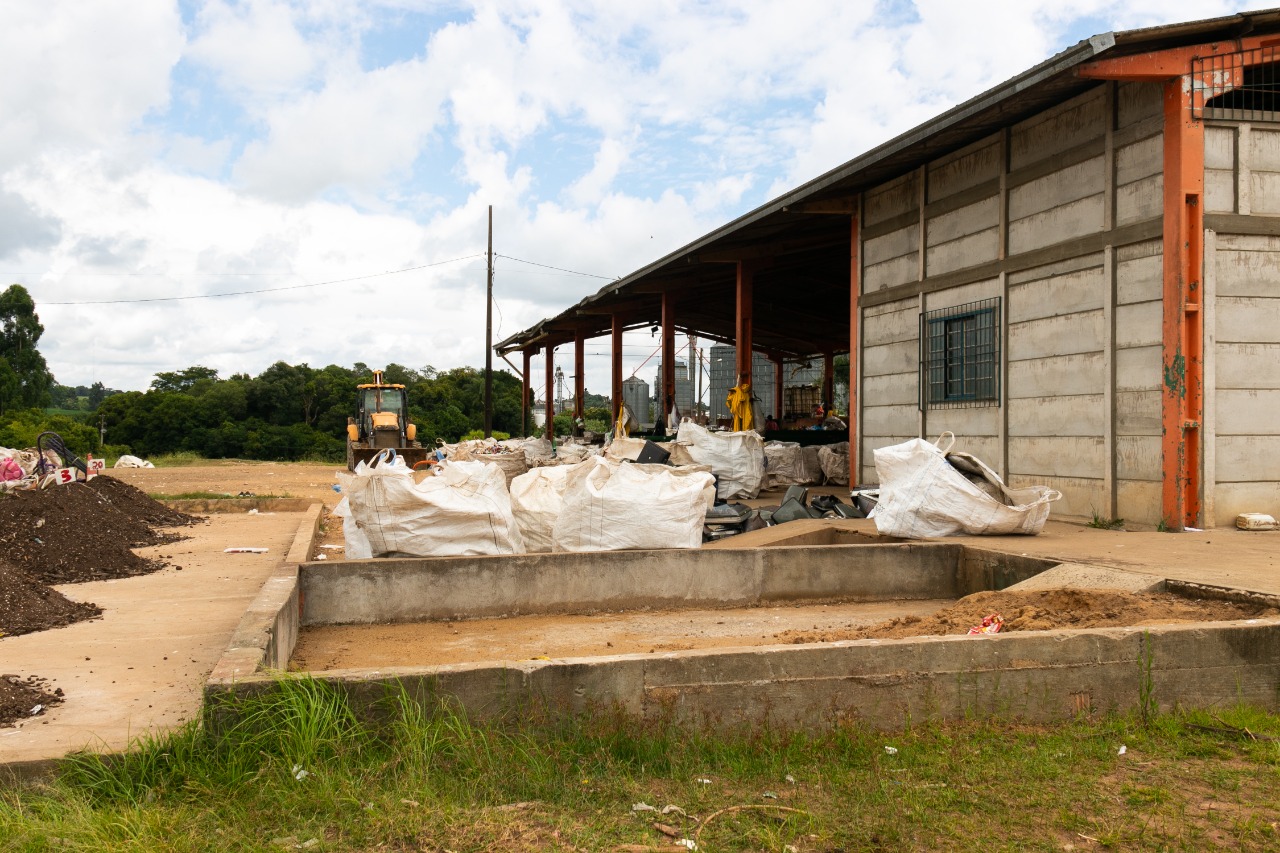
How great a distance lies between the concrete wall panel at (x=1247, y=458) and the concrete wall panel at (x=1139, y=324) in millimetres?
1019

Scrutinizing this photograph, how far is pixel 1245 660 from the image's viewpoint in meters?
4.36

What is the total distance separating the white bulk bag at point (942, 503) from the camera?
7957 millimetres

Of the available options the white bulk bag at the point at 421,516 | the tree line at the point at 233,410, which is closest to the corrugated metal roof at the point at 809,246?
the white bulk bag at the point at 421,516

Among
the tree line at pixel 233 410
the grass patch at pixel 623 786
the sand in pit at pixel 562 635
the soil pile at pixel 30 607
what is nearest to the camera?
the grass patch at pixel 623 786

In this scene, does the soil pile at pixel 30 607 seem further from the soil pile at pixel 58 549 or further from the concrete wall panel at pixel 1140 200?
the concrete wall panel at pixel 1140 200

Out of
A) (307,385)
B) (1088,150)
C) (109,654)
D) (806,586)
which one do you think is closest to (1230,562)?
(806,586)

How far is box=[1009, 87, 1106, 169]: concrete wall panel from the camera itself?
867 cm

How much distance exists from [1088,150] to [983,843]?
7572 millimetres

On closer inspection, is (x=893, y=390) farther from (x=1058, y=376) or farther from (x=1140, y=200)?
(x=1140, y=200)

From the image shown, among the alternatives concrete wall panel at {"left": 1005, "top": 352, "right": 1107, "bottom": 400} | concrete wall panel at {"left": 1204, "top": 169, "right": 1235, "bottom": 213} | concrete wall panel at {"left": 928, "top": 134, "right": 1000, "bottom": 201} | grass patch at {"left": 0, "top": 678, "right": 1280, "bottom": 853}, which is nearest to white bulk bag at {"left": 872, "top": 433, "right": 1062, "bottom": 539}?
concrete wall panel at {"left": 1005, "top": 352, "right": 1107, "bottom": 400}

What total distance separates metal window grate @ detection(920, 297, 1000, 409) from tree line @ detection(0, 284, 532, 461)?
32.3 meters

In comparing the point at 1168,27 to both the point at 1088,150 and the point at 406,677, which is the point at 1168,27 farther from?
the point at 406,677

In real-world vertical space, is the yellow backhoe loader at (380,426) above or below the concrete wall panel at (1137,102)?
below

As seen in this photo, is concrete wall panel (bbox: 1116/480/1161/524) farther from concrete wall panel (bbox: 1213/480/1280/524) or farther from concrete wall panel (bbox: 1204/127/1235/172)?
concrete wall panel (bbox: 1204/127/1235/172)
